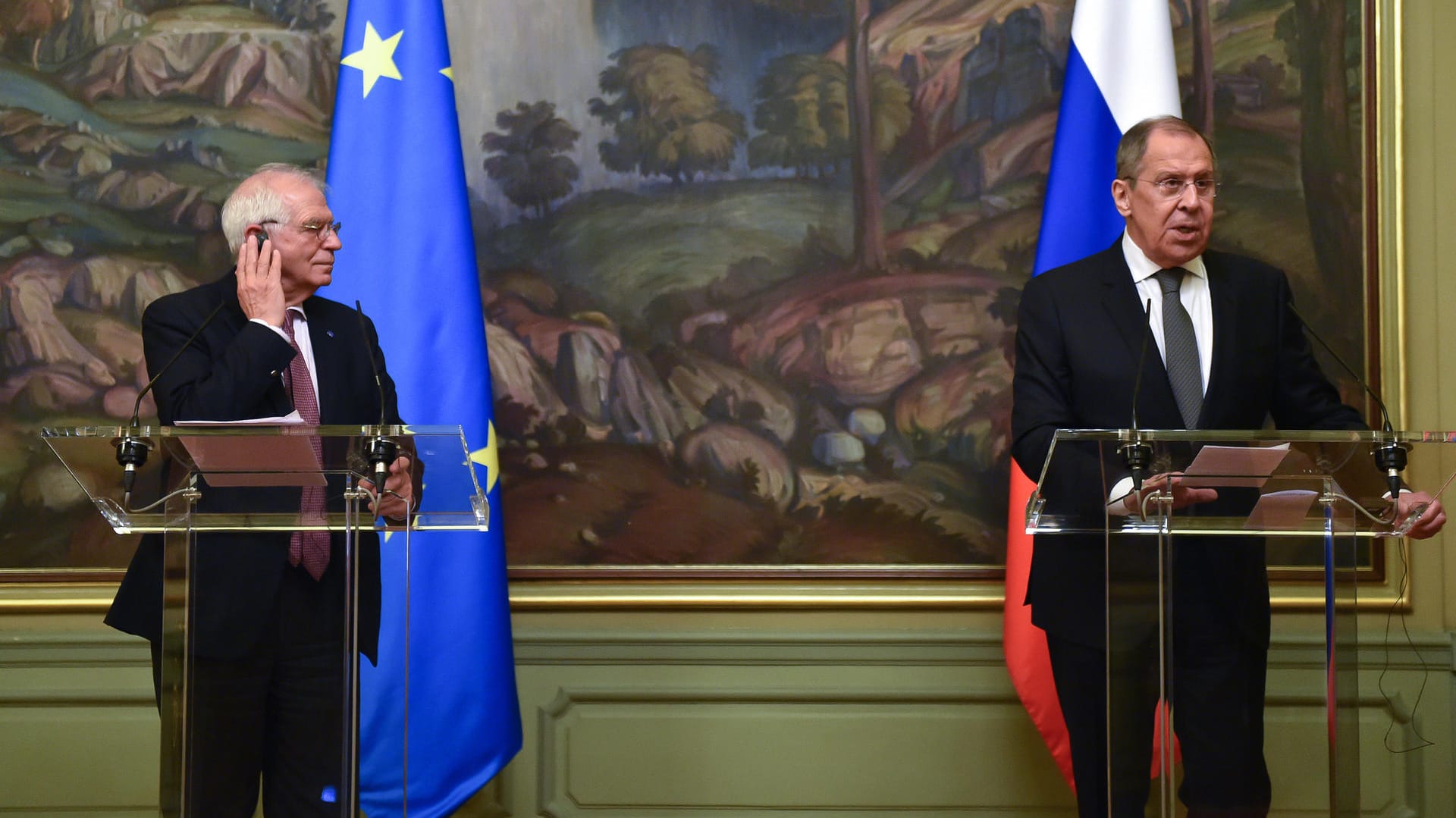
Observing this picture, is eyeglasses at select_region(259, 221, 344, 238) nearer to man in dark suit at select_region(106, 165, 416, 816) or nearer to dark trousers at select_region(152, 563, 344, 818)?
man in dark suit at select_region(106, 165, 416, 816)

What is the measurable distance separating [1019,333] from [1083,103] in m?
0.99

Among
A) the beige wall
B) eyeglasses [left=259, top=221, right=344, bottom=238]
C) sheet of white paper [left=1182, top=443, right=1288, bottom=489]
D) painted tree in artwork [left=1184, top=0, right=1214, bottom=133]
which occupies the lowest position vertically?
the beige wall

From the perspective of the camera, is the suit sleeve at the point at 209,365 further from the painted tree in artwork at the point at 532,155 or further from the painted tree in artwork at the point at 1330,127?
the painted tree in artwork at the point at 1330,127

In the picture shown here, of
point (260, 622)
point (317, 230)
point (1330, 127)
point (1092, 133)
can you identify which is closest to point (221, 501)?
point (260, 622)

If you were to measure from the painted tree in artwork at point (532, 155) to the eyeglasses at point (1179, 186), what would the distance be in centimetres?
177

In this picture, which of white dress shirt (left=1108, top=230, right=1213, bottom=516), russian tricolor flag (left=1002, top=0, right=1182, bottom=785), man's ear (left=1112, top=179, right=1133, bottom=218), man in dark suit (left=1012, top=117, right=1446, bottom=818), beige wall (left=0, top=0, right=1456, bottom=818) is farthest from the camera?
beige wall (left=0, top=0, right=1456, bottom=818)

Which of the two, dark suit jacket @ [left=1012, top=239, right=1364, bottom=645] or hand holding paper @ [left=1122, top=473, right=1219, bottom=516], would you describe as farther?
dark suit jacket @ [left=1012, top=239, right=1364, bottom=645]

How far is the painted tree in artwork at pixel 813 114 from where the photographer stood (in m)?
4.17

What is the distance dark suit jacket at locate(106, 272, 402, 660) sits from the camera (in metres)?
2.28

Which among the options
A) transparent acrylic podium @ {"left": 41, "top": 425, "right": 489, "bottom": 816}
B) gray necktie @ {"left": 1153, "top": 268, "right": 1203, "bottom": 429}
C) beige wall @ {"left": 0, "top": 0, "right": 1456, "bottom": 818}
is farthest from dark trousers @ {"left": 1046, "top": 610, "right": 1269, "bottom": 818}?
beige wall @ {"left": 0, "top": 0, "right": 1456, "bottom": 818}

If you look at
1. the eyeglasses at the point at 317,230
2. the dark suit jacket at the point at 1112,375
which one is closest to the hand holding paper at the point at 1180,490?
the dark suit jacket at the point at 1112,375

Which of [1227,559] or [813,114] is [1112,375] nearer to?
[1227,559]

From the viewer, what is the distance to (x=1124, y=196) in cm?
323

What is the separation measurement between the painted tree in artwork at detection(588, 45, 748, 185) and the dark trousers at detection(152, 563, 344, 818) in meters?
2.20
